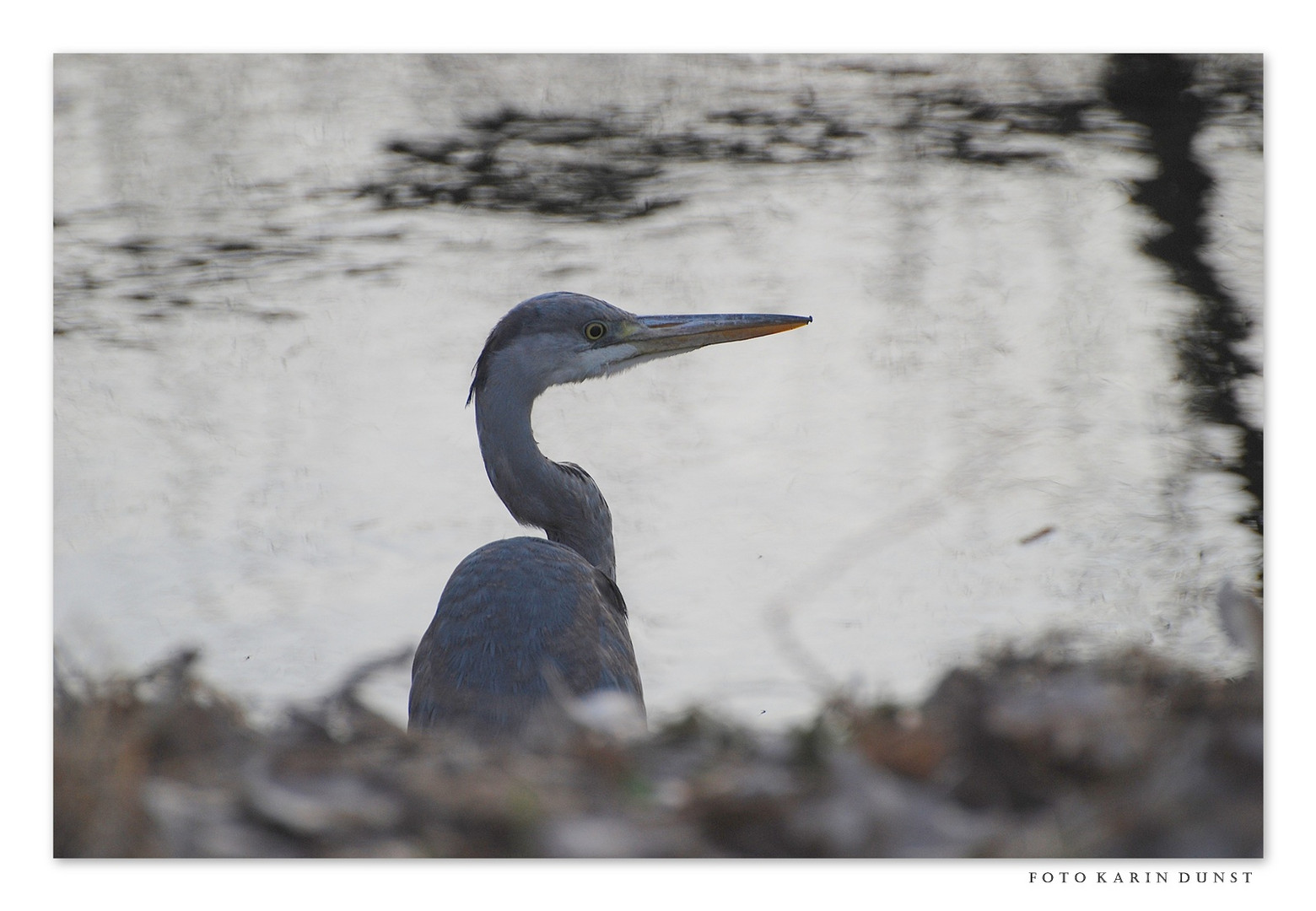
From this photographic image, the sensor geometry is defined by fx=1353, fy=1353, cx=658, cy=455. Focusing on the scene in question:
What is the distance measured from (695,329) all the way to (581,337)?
11.3 inches

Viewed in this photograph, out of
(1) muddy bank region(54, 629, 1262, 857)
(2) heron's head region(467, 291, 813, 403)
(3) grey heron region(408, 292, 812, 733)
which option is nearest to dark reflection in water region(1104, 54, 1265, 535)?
(2) heron's head region(467, 291, 813, 403)

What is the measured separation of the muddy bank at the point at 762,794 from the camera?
175cm

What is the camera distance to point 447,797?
1.78 meters

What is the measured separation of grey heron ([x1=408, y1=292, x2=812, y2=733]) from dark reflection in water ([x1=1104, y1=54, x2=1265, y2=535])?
134 centimetres

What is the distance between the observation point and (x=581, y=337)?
10.9 ft

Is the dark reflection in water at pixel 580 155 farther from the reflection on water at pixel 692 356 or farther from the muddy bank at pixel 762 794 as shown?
the muddy bank at pixel 762 794

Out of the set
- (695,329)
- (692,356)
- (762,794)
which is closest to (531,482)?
(695,329)

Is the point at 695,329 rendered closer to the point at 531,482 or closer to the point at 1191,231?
the point at 531,482

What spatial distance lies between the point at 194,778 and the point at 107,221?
3895 millimetres

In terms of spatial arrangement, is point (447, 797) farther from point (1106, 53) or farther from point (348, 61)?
point (1106, 53)

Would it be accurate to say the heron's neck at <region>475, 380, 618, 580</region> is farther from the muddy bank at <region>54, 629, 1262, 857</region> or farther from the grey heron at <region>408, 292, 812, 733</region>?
the muddy bank at <region>54, 629, 1262, 857</region>

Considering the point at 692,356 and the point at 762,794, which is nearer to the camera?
the point at 762,794

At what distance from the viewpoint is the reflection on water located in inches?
151

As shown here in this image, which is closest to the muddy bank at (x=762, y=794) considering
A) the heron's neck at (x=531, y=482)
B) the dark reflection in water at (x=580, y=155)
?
the heron's neck at (x=531, y=482)
